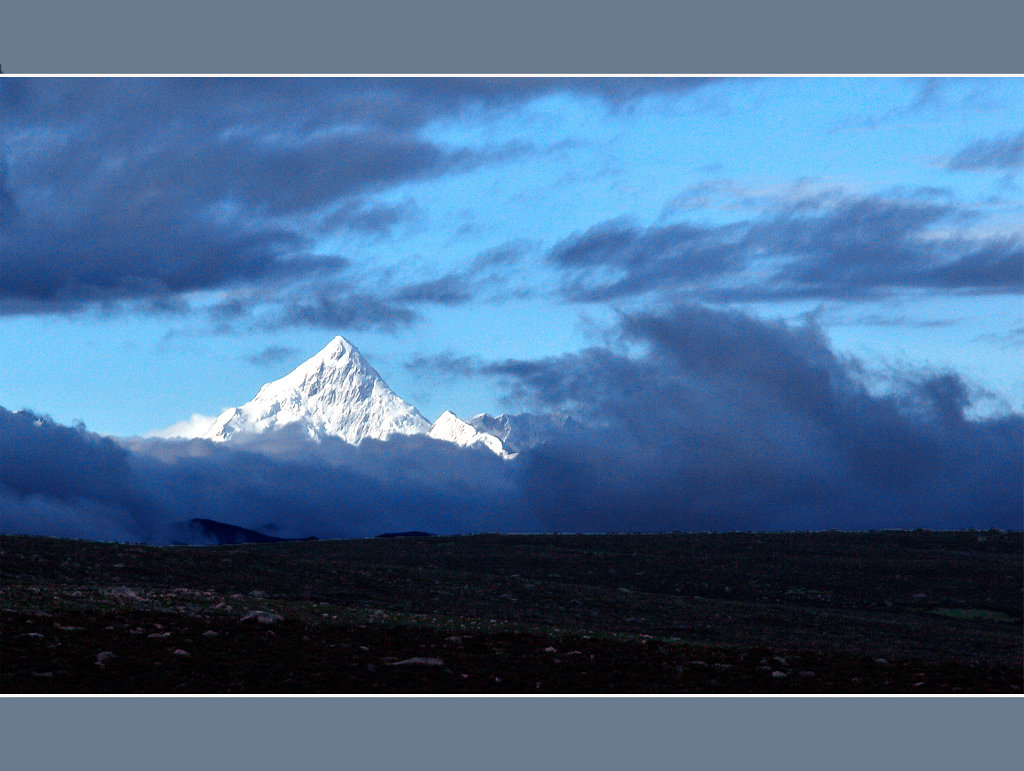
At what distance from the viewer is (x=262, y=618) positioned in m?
24.9

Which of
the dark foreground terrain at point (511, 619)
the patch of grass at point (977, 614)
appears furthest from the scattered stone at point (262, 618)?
the patch of grass at point (977, 614)

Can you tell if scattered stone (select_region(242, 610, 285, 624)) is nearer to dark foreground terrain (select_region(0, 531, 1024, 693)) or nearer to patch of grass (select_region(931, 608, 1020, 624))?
dark foreground terrain (select_region(0, 531, 1024, 693))

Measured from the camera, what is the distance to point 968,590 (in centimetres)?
4741

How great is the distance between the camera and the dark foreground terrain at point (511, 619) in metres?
21.1

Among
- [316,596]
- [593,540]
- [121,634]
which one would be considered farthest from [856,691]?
[593,540]

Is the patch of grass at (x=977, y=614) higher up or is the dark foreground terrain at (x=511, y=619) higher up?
the dark foreground terrain at (x=511, y=619)

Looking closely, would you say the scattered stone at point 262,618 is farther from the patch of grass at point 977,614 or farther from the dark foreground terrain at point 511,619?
the patch of grass at point 977,614

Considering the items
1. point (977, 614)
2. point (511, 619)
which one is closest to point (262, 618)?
point (511, 619)

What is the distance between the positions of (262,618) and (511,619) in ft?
31.6

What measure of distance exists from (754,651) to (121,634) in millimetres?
15062

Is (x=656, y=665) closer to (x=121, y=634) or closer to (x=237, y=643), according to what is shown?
(x=237, y=643)

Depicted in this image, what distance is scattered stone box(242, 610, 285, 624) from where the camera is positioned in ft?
81.4

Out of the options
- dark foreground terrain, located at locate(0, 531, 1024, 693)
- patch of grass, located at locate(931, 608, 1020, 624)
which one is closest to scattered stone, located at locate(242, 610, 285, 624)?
dark foreground terrain, located at locate(0, 531, 1024, 693)

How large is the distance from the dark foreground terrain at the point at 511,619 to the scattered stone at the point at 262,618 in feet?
0.18
